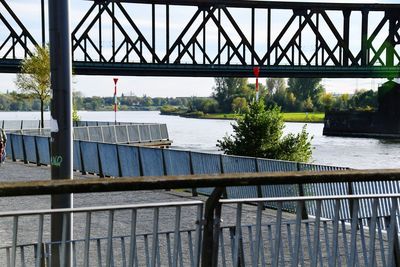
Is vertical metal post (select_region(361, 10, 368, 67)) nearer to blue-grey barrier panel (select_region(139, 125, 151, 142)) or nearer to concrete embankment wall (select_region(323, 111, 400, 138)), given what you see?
concrete embankment wall (select_region(323, 111, 400, 138))

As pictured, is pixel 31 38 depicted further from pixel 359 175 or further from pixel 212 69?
pixel 359 175

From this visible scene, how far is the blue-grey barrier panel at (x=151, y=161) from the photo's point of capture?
19.1m

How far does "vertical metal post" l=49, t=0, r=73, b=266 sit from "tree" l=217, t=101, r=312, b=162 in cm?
2055

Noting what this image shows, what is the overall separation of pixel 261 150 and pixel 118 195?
34.0 ft

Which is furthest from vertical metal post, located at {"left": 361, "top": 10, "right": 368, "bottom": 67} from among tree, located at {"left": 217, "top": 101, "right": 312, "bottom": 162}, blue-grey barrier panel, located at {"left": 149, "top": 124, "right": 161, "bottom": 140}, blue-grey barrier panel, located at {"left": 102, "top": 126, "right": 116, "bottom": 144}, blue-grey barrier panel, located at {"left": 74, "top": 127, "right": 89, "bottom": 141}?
tree, located at {"left": 217, "top": 101, "right": 312, "bottom": 162}

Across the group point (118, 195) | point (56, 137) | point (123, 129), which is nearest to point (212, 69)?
point (123, 129)

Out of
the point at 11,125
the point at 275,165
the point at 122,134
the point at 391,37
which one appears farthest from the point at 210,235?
the point at 391,37

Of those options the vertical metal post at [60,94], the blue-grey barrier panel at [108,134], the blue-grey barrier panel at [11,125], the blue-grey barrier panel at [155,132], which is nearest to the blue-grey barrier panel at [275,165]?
the vertical metal post at [60,94]

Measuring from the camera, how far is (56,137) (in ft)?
21.0

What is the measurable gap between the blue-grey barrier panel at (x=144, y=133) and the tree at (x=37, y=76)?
8.07 m

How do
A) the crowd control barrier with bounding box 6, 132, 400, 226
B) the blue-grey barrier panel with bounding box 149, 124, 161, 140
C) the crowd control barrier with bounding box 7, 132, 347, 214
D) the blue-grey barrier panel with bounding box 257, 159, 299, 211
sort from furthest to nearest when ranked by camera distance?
1. the blue-grey barrier panel with bounding box 149, 124, 161, 140
2. the crowd control barrier with bounding box 7, 132, 347, 214
3. the blue-grey barrier panel with bounding box 257, 159, 299, 211
4. the crowd control barrier with bounding box 6, 132, 400, 226

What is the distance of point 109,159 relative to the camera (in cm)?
2191

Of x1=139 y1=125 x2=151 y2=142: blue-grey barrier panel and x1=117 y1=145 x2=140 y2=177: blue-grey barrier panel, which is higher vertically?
x1=117 y1=145 x2=140 y2=177: blue-grey barrier panel

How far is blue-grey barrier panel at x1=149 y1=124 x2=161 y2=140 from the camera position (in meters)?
44.4
